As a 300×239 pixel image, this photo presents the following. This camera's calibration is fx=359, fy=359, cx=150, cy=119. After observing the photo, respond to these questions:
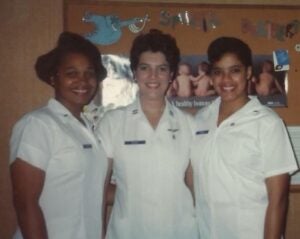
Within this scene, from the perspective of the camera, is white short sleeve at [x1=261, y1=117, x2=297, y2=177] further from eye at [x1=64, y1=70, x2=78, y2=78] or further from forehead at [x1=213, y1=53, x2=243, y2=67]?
eye at [x1=64, y1=70, x2=78, y2=78]

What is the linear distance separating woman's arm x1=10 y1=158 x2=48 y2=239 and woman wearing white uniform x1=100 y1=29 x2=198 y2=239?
457 millimetres

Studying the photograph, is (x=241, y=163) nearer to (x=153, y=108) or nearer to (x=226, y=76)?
(x=226, y=76)

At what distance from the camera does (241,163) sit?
1710 mm

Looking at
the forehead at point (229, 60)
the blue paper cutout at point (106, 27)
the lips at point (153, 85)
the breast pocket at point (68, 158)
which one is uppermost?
the blue paper cutout at point (106, 27)

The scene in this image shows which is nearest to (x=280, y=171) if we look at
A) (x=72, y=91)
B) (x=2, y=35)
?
(x=72, y=91)

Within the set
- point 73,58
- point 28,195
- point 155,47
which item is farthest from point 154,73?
point 28,195

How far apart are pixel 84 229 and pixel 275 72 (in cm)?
151

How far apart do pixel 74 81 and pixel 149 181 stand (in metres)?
0.61

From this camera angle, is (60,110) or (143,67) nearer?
(60,110)

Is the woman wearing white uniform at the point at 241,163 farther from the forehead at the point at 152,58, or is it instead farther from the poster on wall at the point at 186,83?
the poster on wall at the point at 186,83

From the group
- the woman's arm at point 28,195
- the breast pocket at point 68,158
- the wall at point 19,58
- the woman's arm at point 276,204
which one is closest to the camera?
the woman's arm at point 28,195

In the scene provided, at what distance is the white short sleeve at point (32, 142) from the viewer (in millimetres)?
1461

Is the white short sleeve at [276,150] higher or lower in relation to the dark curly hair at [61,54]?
lower

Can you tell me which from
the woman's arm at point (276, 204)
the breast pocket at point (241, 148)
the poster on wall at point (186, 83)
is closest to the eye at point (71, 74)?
the poster on wall at point (186, 83)
